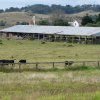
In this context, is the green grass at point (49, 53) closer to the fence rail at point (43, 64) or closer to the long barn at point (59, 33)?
the fence rail at point (43, 64)

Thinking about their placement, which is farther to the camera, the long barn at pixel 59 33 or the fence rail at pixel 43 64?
the long barn at pixel 59 33

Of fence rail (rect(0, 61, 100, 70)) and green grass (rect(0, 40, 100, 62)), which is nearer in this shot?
fence rail (rect(0, 61, 100, 70))

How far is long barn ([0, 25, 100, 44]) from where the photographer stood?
7906 cm

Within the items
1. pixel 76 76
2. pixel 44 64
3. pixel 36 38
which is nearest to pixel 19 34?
pixel 36 38

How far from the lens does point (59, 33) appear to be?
282 feet

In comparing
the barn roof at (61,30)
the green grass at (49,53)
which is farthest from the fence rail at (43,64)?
the barn roof at (61,30)

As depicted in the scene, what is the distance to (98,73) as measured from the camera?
27.5 meters

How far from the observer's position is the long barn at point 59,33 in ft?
259

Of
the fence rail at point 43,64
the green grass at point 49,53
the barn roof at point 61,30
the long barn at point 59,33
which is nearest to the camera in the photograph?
Result: the fence rail at point 43,64

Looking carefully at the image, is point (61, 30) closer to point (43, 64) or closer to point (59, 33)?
point (59, 33)

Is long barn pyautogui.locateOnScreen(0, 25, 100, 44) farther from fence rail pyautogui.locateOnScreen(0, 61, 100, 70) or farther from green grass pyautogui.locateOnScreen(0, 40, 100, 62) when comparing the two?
fence rail pyautogui.locateOnScreen(0, 61, 100, 70)

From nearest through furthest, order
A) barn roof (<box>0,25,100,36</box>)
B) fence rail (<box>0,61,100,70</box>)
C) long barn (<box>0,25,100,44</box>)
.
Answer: fence rail (<box>0,61,100,70</box>) → long barn (<box>0,25,100,44</box>) → barn roof (<box>0,25,100,36</box>)

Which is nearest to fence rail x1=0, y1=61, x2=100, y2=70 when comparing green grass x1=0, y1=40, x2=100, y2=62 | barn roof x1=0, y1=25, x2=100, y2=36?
green grass x1=0, y1=40, x2=100, y2=62

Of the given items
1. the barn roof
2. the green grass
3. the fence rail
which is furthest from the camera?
Answer: the barn roof
